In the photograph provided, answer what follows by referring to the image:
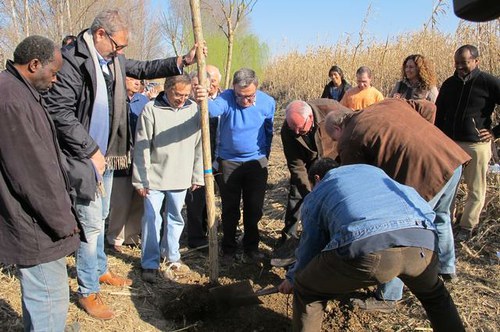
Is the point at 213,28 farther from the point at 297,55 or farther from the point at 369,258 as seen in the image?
the point at 369,258

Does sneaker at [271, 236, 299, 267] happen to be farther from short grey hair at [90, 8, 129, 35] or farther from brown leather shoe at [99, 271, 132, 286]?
short grey hair at [90, 8, 129, 35]

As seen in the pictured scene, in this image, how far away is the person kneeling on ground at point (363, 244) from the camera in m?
2.50

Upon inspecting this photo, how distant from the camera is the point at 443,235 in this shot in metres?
3.97

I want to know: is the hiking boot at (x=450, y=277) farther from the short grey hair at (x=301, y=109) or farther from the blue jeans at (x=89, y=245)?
the blue jeans at (x=89, y=245)

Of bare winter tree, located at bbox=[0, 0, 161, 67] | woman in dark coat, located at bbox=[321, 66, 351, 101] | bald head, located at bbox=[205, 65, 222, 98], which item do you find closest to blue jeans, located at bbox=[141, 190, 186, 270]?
bald head, located at bbox=[205, 65, 222, 98]

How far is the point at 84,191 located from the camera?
308 centimetres

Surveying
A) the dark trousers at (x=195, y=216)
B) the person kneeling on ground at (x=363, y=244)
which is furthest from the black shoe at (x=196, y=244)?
the person kneeling on ground at (x=363, y=244)

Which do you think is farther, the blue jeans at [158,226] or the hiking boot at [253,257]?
the hiking boot at [253,257]

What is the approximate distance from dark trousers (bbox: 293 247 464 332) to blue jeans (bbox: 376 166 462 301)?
89 centimetres

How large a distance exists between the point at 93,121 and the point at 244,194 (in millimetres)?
1917

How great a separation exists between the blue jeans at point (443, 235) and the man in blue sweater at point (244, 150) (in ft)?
4.90

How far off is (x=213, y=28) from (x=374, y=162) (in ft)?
61.6

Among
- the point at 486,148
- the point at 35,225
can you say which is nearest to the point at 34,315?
the point at 35,225

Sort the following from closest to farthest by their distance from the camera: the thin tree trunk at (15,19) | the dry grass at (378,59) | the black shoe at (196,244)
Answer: the black shoe at (196,244) → the dry grass at (378,59) → the thin tree trunk at (15,19)
